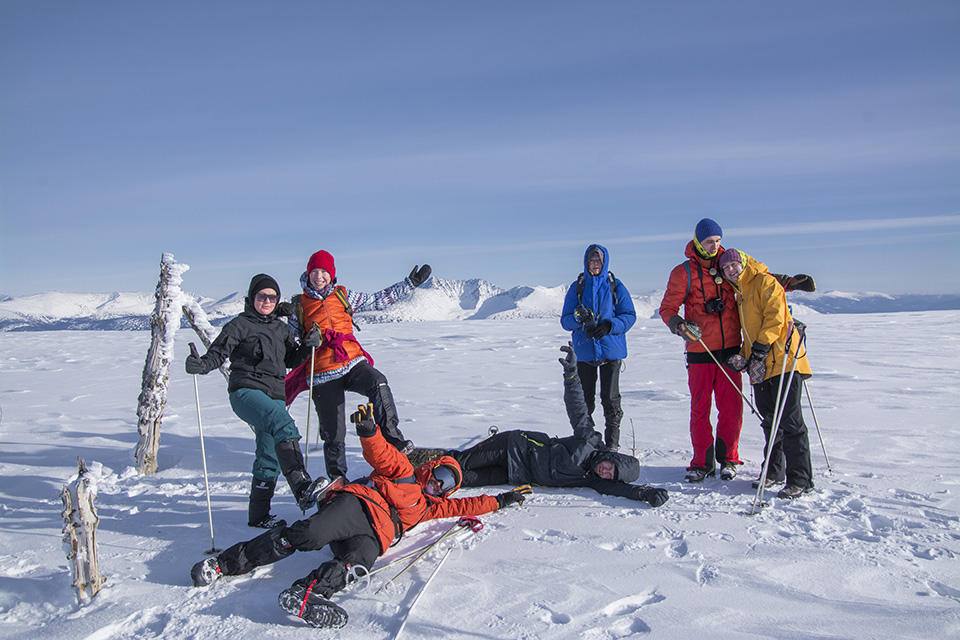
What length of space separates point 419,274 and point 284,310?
1.41m

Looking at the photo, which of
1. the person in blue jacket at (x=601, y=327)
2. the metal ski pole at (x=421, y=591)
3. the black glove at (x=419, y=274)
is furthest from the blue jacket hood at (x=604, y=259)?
the metal ski pole at (x=421, y=591)

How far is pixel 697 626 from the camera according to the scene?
8.34 ft

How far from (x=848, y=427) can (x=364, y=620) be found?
5.77m

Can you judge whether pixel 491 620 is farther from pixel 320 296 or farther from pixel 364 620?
pixel 320 296

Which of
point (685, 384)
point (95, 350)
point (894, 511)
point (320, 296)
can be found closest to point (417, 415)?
point (320, 296)

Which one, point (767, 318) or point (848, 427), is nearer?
point (767, 318)

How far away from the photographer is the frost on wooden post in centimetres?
289

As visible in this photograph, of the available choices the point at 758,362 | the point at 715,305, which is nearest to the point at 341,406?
the point at 715,305

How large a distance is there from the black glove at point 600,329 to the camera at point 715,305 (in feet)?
3.11

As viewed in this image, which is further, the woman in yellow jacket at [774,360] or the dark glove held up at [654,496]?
the woman in yellow jacket at [774,360]

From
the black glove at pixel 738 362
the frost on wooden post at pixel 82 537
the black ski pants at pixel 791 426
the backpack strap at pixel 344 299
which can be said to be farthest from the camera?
the backpack strap at pixel 344 299

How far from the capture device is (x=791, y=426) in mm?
4238

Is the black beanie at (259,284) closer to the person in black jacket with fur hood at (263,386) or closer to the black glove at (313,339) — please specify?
the person in black jacket with fur hood at (263,386)

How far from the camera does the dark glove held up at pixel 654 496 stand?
4.05m
